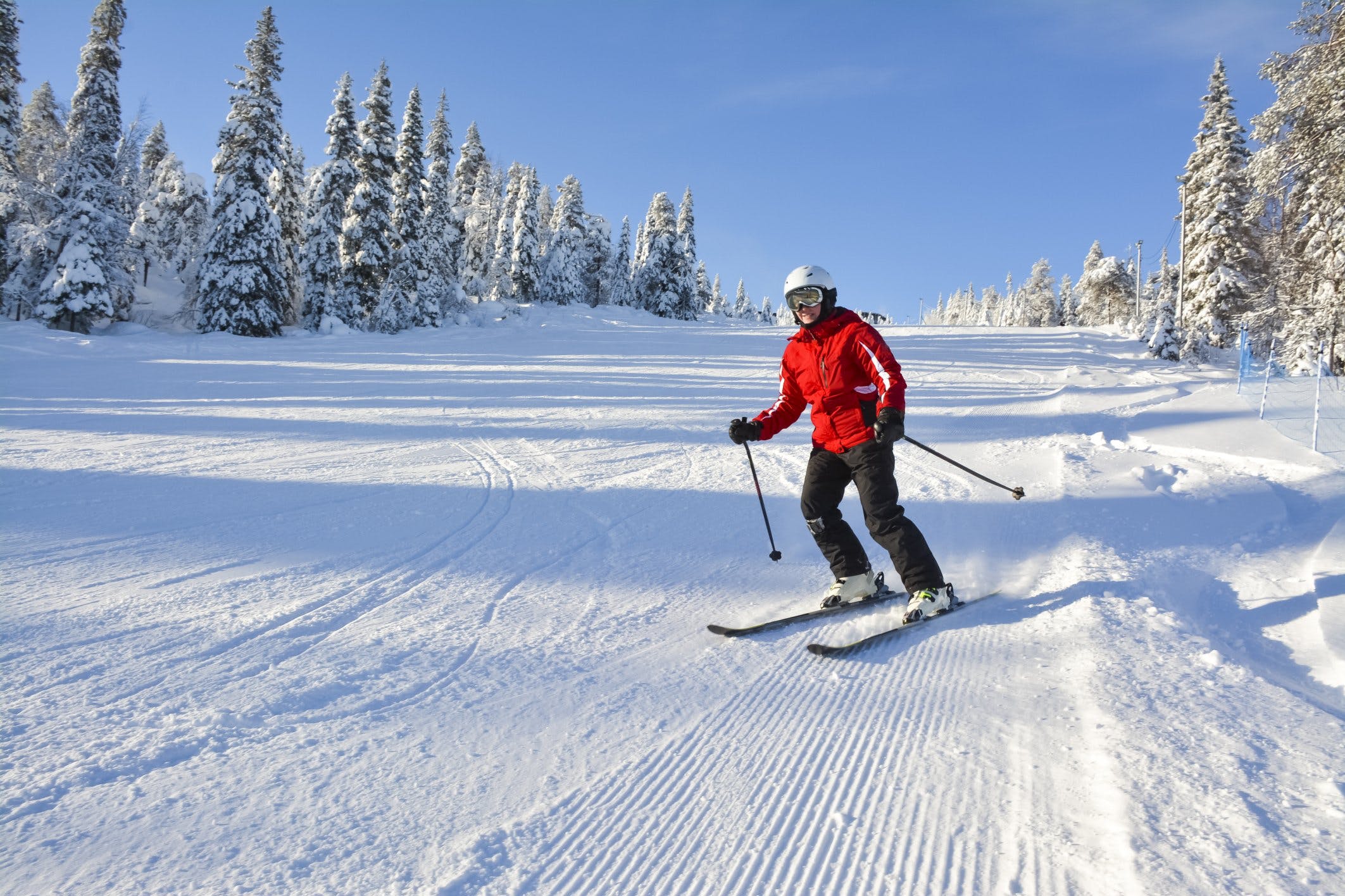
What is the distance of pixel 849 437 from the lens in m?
3.95

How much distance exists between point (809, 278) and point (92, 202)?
98.4 ft

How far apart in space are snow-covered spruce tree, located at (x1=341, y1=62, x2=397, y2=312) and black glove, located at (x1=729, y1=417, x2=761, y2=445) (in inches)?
1197

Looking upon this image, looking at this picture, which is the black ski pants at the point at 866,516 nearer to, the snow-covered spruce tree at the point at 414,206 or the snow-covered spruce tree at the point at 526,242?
the snow-covered spruce tree at the point at 414,206

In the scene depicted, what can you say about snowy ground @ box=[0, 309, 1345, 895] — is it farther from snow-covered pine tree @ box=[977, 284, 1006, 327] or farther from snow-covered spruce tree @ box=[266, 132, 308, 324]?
snow-covered pine tree @ box=[977, 284, 1006, 327]

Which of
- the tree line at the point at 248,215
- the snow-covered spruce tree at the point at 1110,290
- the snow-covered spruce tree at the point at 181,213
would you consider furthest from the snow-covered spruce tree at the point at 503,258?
the snow-covered spruce tree at the point at 1110,290

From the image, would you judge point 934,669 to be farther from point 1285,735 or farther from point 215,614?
point 215,614

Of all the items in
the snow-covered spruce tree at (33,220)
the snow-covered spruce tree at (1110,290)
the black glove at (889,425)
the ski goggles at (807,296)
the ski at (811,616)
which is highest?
the snow-covered spruce tree at (1110,290)

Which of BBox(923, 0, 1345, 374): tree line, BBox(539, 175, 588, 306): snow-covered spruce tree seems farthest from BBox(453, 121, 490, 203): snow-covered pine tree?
BBox(923, 0, 1345, 374): tree line

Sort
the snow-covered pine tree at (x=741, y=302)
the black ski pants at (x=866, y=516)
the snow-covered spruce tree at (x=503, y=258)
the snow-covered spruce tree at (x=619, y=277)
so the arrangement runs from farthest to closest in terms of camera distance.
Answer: the snow-covered pine tree at (x=741, y=302)
the snow-covered spruce tree at (x=619, y=277)
the snow-covered spruce tree at (x=503, y=258)
the black ski pants at (x=866, y=516)

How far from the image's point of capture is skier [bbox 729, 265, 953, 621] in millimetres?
3812

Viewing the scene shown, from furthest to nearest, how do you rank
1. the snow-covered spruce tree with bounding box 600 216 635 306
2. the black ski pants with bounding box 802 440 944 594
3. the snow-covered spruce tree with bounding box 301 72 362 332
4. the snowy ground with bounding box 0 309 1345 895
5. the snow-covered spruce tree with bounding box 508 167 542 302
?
the snow-covered spruce tree with bounding box 600 216 635 306 → the snow-covered spruce tree with bounding box 508 167 542 302 → the snow-covered spruce tree with bounding box 301 72 362 332 → the black ski pants with bounding box 802 440 944 594 → the snowy ground with bounding box 0 309 1345 895

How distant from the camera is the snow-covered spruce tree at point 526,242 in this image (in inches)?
2010

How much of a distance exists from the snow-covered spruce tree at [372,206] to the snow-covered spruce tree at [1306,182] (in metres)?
30.2

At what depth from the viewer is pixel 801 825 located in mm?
2027
